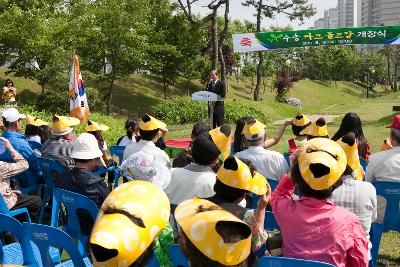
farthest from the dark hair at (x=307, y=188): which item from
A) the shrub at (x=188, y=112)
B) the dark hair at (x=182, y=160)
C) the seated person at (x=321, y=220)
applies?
the shrub at (x=188, y=112)

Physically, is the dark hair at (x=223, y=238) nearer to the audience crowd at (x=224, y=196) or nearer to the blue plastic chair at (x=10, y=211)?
the audience crowd at (x=224, y=196)

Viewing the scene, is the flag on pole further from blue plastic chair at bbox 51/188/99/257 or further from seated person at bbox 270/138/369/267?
seated person at bbox 270/138/369/267

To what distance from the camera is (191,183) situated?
341 centimetres

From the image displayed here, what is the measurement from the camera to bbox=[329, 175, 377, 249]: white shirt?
3033 mm

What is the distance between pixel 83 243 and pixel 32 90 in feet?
62.4

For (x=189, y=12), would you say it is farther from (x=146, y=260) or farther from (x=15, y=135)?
(x=146, y=260)

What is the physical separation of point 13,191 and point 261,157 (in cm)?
247

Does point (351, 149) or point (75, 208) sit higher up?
point (351, 149)

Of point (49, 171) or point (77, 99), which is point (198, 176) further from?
point (77, 99)

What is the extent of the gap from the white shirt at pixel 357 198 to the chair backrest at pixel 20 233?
1921 mm

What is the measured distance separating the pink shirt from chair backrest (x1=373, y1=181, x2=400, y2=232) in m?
1.56

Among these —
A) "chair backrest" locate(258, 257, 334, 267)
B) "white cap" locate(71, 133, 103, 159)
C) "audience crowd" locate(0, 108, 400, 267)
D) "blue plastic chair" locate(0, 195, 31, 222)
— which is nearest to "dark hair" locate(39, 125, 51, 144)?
"audience crowd" locate(0, 108, 400, 267)

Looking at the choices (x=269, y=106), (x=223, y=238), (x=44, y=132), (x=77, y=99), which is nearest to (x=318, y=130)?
(x=44, y=132)

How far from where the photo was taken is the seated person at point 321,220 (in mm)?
2438
